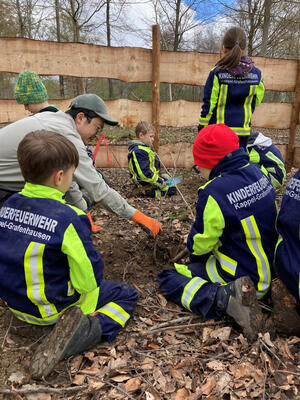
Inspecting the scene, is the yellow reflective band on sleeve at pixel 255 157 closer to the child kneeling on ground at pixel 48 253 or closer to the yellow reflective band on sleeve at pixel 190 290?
the yellow reflective band on sleeve at pixel 190 290

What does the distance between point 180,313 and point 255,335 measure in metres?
0.61

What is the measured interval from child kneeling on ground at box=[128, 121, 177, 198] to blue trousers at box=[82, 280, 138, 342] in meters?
2.88

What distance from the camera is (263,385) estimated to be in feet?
5.93

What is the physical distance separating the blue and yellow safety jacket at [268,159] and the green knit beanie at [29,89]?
114 inches

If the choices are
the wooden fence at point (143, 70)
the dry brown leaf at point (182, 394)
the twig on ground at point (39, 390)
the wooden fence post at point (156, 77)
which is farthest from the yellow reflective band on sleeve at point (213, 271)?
the wooden fence at point (143, 70)

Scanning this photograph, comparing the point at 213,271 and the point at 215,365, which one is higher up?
the point at 213,271

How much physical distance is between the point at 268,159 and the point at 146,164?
75.7 inches

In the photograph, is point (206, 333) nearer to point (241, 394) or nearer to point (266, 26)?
point (241, 394)

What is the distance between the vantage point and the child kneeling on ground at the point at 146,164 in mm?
5160

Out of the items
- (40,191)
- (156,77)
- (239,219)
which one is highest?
(156,77)

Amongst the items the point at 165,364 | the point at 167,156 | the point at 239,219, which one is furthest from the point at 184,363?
the point at 167,156

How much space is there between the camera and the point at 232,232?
7.57ft

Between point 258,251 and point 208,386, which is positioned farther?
point 258,251

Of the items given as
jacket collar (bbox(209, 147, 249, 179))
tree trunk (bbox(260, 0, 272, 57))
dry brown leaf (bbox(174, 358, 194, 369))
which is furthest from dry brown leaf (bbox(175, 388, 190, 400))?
tree trunk (bbox(260, 0, 272, 57))
